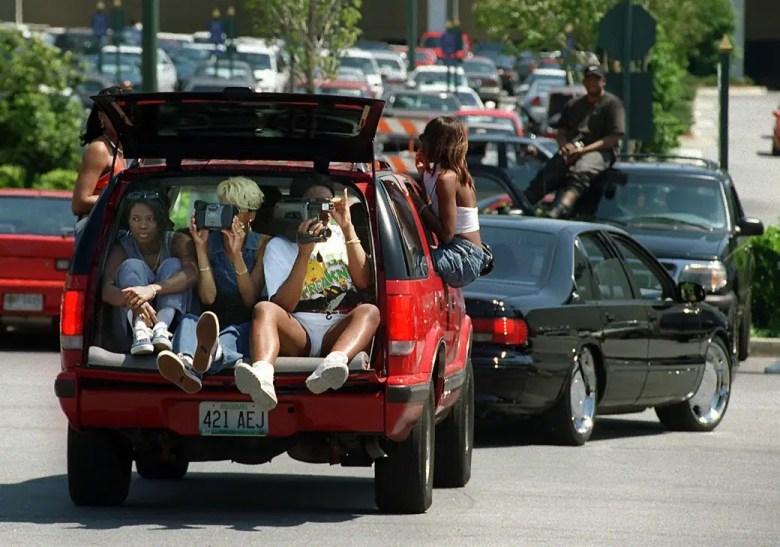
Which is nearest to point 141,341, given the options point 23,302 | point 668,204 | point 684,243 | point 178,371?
point 178,371

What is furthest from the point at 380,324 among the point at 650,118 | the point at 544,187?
the point at 650,118

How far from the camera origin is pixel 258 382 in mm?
8281

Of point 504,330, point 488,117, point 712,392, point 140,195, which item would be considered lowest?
point 712,392

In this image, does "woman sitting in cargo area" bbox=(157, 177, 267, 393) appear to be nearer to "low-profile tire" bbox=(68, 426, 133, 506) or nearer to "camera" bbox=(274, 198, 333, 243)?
"camera" bbox=(274, 198, 333, 243)

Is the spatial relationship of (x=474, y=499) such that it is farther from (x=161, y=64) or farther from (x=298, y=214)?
(x=161, y=64)

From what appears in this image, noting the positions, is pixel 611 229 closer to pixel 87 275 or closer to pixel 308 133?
pixel 308 133

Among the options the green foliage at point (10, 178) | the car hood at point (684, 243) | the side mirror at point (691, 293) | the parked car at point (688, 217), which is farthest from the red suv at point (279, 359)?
the green foliage at point (10, 178)

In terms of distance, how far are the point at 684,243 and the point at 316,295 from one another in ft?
27.7

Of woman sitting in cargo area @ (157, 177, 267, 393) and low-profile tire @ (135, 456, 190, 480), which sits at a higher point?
woman sitting in cargo area @ (157, 177, 267, 393)

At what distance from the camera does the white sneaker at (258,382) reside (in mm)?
8273

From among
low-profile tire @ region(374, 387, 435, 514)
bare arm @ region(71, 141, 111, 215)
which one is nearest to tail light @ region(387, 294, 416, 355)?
low-profile tire @ region(374, 387, 435, 514)

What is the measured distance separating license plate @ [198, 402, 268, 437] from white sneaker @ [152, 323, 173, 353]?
0.30 meters

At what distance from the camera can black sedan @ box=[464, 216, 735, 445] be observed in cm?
1168

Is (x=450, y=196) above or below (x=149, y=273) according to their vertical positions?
above
